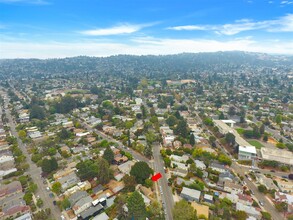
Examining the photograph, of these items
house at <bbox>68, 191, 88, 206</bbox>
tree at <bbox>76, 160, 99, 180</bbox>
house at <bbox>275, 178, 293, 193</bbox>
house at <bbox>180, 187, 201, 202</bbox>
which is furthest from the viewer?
tree at <bbox>76, 160, 99, 180</bbox>

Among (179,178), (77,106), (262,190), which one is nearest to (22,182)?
(179,178)

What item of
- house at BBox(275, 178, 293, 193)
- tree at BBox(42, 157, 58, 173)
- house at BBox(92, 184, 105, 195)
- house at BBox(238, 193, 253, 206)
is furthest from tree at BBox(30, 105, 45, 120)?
house at BBox(275, 178, 293, 193)

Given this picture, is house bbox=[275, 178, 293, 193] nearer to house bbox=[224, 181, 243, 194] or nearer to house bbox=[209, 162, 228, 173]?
house bbox=[224, 181, 243, 194]

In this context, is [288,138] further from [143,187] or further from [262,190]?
[143,187]

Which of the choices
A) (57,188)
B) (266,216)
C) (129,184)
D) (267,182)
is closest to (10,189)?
(57,188)

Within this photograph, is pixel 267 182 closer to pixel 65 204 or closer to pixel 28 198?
pixel 65 204

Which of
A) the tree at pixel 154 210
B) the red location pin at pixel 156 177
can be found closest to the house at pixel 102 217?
the tree at pixel 154 210
